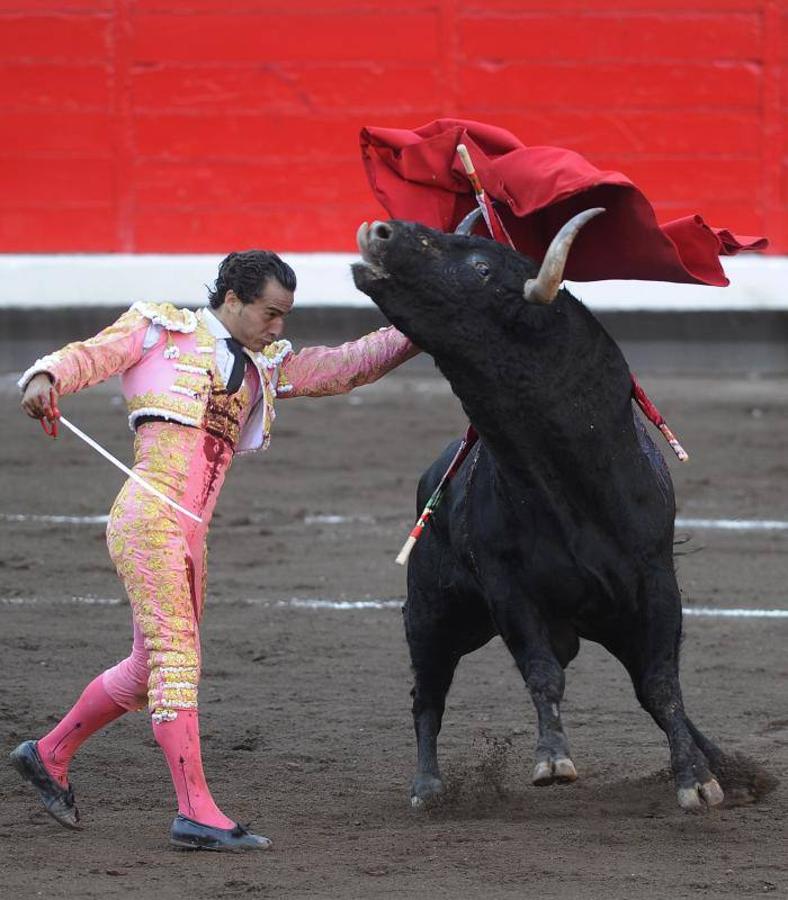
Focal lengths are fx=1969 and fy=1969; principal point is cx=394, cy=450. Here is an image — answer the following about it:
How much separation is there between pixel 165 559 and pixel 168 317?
18.5 inches

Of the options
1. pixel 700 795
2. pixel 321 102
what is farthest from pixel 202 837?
pixel 321 102

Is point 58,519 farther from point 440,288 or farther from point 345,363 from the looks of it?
point 440,288

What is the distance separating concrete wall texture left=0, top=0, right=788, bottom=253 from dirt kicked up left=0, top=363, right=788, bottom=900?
2.80 meters

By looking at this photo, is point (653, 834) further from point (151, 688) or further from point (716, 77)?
point (716, 77)

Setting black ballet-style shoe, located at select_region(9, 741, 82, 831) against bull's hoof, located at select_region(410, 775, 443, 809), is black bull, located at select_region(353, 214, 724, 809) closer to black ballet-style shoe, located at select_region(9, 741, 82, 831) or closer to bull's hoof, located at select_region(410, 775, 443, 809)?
bull's hoof, located at select_region(410, 775, 443, 809)

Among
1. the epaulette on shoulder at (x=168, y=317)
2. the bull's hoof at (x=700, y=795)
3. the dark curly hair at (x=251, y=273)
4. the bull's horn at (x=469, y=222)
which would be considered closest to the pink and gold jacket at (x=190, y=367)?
the epaulette on shoulder at (x=168, y=317)

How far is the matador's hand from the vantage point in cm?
349

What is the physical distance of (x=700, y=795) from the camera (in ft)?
12.0

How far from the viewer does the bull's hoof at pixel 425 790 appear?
13.5 feet

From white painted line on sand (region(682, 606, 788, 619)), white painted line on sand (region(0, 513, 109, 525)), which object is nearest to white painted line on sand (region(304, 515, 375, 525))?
white painted line on sand (region(0, 513, 109, 525))

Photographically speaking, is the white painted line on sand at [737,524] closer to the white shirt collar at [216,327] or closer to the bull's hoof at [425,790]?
the bull's hoof at [425,790]

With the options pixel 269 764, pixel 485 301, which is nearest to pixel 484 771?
pixel 269 764

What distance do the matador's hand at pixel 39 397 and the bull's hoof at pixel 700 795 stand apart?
136cm

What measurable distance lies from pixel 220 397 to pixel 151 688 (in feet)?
1.88
